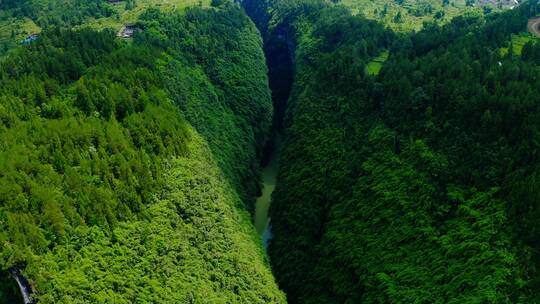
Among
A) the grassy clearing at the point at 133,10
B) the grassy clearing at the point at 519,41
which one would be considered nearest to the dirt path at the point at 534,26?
the grassy clearing at the point at 519,41

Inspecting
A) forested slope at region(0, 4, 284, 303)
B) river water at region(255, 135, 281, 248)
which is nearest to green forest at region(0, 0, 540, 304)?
forested slope at region(0, 4, 284, 303)

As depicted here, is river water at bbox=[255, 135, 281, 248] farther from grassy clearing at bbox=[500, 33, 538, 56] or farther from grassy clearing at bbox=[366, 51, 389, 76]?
grassy clearing at bbox=[500, 33, 538, 56]

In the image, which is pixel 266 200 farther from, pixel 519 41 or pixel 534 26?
pixel 534 26

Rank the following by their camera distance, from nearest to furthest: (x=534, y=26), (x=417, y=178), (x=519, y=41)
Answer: (x=417, y=178) < (x=519, y=41) < (x=534, y=26)

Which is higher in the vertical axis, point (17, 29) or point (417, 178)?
point (17, 29)

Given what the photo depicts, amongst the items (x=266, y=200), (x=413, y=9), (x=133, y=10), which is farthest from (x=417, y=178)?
(x=133, y=10)
